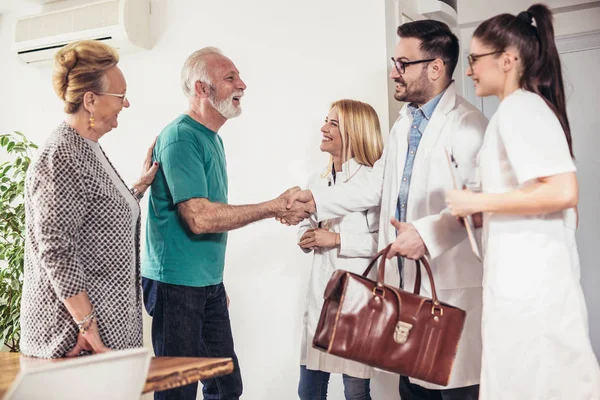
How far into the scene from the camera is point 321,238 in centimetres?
238

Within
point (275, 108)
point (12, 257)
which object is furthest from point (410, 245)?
point (12, 257)

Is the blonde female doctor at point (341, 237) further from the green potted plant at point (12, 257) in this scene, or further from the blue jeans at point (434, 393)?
the green potted plant at point (12, 257)

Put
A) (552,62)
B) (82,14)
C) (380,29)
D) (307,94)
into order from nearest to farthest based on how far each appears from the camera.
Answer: (552,62), (380,29), (307,94), (82,14)

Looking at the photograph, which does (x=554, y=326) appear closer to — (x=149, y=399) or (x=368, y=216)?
(x=368, y=216)

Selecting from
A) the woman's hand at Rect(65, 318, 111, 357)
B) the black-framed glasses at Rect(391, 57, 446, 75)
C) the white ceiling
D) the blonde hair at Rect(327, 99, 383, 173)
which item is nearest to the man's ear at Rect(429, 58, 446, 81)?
the black-framed glasses at Rect(391, 57, 446, 75)

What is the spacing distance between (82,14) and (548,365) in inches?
124

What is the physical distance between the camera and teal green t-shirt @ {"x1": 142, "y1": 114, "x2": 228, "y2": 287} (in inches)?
85.8

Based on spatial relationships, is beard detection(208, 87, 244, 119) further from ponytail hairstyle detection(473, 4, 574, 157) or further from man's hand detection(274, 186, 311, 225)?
ponytail hairstyle detection(473, 4, 574, 157)

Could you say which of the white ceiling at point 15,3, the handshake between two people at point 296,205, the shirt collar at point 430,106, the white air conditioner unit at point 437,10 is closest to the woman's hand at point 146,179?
the handshake between two people at point 296,205

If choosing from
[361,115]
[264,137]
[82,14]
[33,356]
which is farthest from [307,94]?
[33,356]

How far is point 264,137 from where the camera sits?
10.4 feet

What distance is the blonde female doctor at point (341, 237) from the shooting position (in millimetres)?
2355

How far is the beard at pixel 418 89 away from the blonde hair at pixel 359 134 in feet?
1.21

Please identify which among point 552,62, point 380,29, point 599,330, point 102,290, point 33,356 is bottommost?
point 599,330
